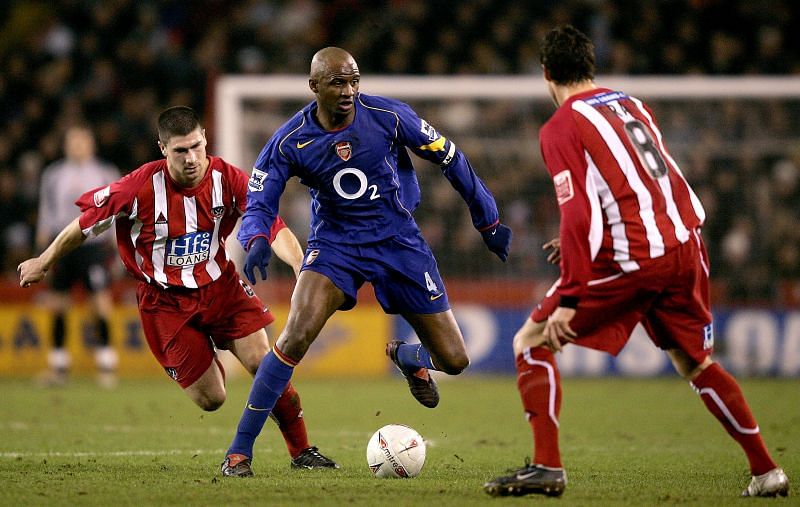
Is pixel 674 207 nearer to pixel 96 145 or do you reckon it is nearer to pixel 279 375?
pixel 279 375

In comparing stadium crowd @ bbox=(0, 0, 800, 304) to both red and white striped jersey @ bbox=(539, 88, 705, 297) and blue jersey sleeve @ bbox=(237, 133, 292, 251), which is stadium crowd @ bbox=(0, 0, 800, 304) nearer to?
blue jersey sleeve @ bbox=(237, 133, 292, 251)

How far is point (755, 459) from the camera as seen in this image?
5.45m

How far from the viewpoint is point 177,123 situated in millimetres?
6492

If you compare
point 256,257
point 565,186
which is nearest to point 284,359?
point 256,257

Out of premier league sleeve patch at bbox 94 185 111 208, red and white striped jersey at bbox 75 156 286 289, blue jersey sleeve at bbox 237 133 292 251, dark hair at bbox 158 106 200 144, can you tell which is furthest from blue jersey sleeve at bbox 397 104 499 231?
premier league sleeve patch at bbox 94 185 111 208

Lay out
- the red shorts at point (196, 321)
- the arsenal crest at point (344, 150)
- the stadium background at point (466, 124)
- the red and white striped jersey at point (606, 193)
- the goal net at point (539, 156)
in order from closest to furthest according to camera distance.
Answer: the red and white striped jersey at point (606, 193)
the arsenal crest at point (344, 150)
the red shorts at point (196, 321)
the stadium background at point (466, 124)
the goal net at point (539, 156)

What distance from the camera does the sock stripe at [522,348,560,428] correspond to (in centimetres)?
528

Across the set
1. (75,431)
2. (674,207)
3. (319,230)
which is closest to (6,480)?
(319,230)

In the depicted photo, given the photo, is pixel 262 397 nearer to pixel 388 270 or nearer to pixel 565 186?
pixel 388 270

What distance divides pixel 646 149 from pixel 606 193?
0.90ft

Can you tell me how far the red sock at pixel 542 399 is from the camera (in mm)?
5270

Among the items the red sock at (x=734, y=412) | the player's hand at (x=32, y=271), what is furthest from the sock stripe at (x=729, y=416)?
the player's hand at (x=32, y=271)

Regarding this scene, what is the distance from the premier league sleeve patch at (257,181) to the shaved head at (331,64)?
0.57m

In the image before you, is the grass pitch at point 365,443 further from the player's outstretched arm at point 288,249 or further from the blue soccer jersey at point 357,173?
the blue soccer jersey at point 357,173
